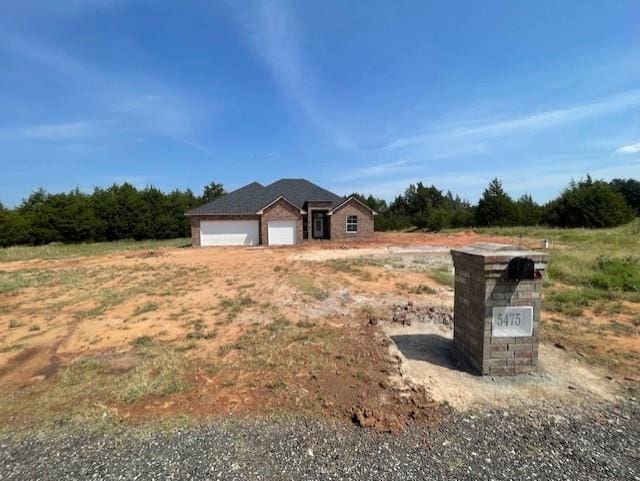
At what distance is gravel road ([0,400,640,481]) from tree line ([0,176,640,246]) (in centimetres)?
3317

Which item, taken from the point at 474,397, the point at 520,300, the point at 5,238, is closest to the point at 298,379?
the point at 474,397

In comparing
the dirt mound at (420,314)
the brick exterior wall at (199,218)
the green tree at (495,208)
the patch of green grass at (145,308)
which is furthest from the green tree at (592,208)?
the patch of green grass at (145,308)

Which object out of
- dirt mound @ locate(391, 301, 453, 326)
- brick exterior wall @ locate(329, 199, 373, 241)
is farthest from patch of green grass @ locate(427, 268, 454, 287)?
brick exterior wall @ locate(329, 199, 373, 241)

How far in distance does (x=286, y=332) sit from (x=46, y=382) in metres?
3.14

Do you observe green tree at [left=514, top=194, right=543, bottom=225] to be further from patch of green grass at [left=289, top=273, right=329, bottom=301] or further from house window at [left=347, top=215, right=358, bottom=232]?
patch of green grass at [left=289, top=273, right=329, bottom=301]

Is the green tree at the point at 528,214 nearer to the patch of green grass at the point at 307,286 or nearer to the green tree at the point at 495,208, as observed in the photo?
the green tree at the point at 495,208

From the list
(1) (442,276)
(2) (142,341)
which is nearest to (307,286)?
(1) (442,276)

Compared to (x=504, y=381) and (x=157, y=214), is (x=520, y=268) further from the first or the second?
(x=157, y=214)

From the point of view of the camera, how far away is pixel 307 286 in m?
9.40

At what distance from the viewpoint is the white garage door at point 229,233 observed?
23672 mm

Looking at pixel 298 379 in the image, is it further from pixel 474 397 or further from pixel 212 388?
pixel 474 397

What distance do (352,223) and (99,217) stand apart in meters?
23.3

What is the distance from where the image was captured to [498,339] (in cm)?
377

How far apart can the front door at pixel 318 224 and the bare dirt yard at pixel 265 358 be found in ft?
62.8
